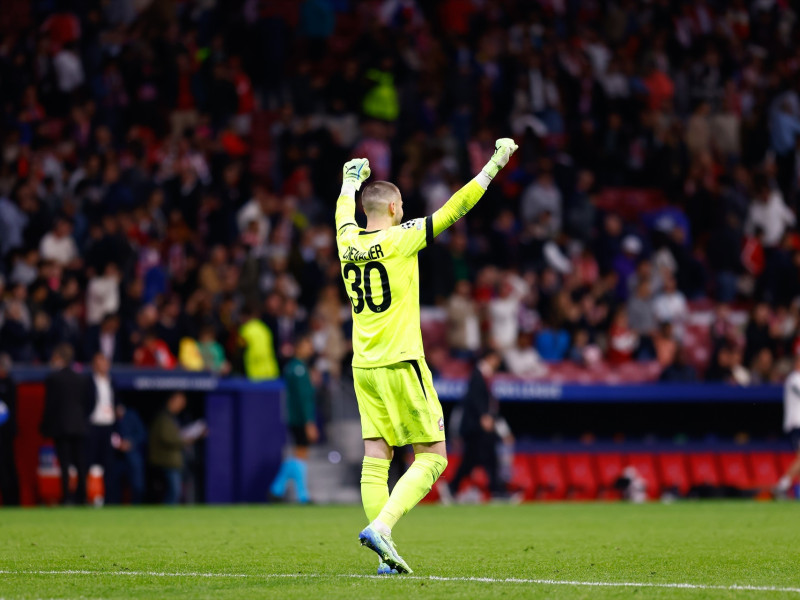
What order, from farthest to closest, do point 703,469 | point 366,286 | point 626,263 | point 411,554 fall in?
point 626,263, point 703,469, point 411,554, point 366,286

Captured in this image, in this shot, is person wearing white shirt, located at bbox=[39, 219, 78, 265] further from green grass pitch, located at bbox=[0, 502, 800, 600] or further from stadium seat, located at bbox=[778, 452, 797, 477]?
stadium seat, located at bbox=[778, 452, 797, 477]

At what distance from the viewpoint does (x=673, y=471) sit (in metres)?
22.3

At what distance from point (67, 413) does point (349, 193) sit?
10.1m

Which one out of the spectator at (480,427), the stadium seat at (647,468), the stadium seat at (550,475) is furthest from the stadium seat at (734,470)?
the spectator at (480,427)

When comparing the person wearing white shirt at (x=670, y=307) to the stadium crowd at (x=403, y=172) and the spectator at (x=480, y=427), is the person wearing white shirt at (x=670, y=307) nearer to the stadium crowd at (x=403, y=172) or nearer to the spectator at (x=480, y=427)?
the stadium crowd at (x=403, y=172)

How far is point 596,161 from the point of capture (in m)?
27.4

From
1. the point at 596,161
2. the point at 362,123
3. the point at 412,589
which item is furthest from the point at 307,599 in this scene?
the point at 596,161

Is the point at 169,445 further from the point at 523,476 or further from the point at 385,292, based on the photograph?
the point at 385,292

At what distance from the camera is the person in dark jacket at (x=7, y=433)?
18.5 meters

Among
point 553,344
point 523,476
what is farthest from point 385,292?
point 553,344

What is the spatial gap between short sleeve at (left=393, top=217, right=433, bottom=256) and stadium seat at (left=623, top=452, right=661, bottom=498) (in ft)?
47.5

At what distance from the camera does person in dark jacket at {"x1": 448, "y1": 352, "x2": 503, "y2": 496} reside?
19.9 meters

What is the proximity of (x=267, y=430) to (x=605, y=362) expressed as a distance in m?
6.05

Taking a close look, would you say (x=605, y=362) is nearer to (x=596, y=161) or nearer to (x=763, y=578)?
(x=596, y=161)
